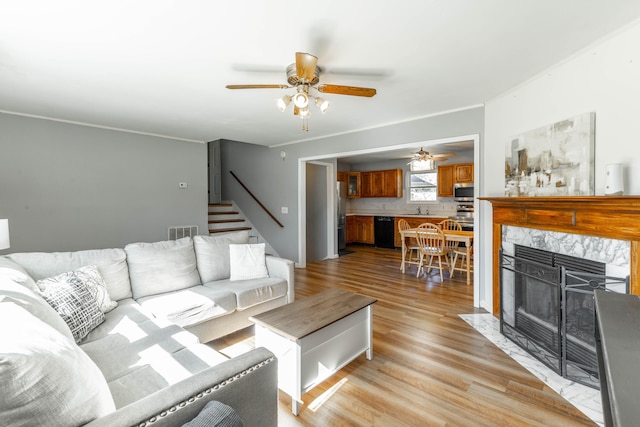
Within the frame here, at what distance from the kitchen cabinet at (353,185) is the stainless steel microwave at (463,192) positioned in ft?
8.43

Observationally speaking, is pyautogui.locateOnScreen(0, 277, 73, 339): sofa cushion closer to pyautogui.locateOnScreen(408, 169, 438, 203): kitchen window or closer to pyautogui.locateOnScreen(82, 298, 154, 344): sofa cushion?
pyautogui.locateOnScreen(82, 298, 154, 344): sofa cushion

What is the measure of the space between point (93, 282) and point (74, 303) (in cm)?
30

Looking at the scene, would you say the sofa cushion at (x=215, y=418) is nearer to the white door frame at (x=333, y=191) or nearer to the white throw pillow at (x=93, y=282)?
the white throw pillow at (x=93, y=282)

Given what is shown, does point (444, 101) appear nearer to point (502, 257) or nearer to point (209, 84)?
point (502, 257)

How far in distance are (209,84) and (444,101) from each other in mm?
2512

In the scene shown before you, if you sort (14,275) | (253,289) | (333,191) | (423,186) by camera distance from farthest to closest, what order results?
(423,186), (333,191), (253,289), (14,275)

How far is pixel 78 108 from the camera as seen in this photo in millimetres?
3486

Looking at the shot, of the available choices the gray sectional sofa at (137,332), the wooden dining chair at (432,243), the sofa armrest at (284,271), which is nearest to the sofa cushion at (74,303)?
the gray sectional sofa at (137,332)

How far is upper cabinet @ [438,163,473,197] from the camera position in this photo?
21.5 ft

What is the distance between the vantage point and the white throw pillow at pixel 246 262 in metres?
3.04

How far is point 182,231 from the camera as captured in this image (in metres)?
5.20

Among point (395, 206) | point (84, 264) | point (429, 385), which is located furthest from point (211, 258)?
point (395, 206)

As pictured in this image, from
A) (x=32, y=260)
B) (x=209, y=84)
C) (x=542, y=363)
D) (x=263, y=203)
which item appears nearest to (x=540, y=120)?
(x=542, y=363)

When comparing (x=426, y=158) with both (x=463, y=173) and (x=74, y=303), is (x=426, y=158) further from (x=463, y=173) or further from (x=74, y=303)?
(x=74, y=303)
